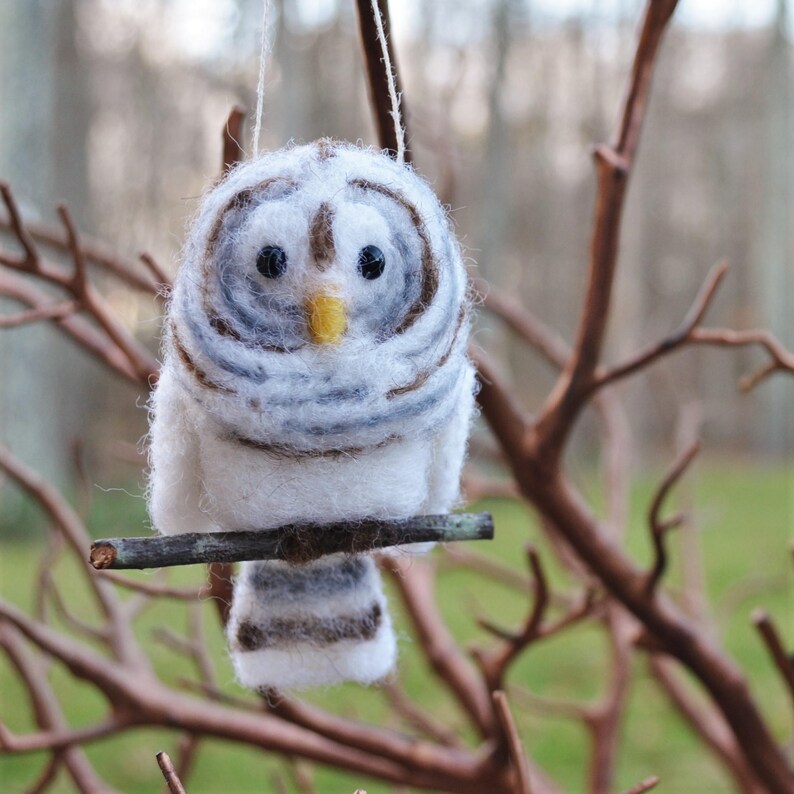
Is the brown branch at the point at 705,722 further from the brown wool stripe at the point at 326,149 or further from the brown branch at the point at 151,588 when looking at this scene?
the brown wool stripe at the point at 326,149

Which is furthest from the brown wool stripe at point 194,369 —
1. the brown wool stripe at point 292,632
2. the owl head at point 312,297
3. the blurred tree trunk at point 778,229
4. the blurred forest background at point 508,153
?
the blurred tree trunk at point 778,229

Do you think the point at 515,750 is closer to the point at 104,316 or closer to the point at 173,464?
the point at 173,464

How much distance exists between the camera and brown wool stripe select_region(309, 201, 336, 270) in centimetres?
31

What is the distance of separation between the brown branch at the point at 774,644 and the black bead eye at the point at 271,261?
0.30 m

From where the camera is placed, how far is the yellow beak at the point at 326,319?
11.9 inches

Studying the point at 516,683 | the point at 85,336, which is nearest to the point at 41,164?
the point at 516,683

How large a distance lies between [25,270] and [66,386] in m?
4.45

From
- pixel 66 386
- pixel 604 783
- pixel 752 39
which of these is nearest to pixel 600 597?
pixel 604 783

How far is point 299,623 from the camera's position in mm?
353

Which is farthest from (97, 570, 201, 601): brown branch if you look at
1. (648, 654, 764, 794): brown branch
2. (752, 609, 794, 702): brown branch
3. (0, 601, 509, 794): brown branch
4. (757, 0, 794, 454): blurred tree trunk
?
(757, 0, 794, 454): blurred tree trunk

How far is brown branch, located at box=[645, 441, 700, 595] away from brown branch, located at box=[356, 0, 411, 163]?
236mm

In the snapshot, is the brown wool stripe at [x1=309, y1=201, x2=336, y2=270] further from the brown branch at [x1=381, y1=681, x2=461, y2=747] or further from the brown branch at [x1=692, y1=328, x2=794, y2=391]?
the brown branch at [x1=381, y1=681, x2=461, y2=747]

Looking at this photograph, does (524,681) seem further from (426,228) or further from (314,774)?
(426,228)

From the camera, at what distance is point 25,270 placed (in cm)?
49
